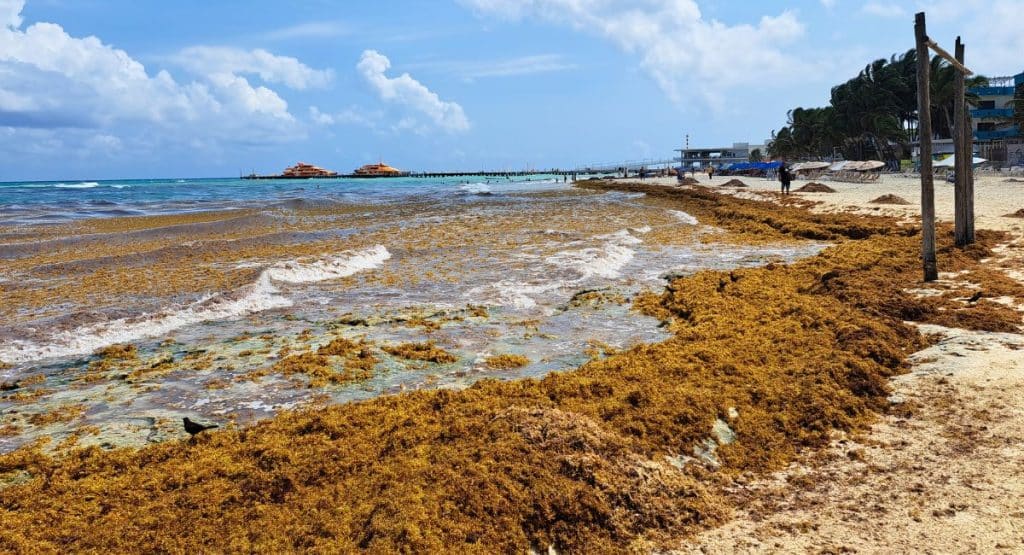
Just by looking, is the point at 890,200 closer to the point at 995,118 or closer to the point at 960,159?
the point at 960,159

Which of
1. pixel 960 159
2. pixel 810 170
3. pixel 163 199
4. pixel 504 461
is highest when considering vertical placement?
pixel 163 199

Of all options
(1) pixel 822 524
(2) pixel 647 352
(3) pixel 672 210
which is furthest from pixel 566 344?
(3) pixel 672 210

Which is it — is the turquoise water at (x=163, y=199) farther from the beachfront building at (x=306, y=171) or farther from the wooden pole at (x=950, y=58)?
the beachfront building at (x=306, y=171)

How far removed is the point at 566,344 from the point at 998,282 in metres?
6.82

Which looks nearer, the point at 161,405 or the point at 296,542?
the point at 296,542

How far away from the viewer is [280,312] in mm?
10805

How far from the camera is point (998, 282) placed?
31.0ft

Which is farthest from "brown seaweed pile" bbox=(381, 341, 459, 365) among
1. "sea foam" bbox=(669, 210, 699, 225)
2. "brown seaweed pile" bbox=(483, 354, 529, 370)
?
"sea foam" bbox=(669, 210, 699, 225)

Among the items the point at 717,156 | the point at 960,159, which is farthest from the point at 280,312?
the point at 717,156

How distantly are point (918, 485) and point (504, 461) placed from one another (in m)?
2.80

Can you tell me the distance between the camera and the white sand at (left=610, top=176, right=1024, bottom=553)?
3660 millimetres

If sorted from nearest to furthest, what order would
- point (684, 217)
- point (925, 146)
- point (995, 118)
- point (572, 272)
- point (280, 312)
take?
point (925, 146) < point (280, 312) < point (572, 272) < point (684, 217) < point (995, 118)

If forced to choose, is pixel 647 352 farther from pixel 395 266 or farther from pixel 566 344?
pixel 395 266

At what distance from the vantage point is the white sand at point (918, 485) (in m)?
3.66
